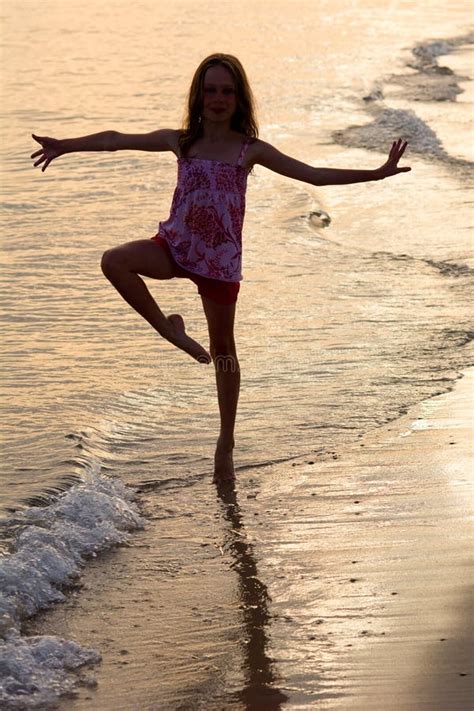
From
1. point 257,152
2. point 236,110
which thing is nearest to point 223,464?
point 257,152

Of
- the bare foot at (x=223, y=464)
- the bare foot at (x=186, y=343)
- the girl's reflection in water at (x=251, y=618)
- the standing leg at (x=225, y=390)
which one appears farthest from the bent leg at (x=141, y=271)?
the girl's reflection in water at (x=251, y=618)

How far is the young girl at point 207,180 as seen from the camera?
224 inches

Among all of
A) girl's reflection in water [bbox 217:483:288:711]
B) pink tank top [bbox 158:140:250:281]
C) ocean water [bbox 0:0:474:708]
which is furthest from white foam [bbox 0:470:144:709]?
pink tank top [bbox 158:140:250:281]

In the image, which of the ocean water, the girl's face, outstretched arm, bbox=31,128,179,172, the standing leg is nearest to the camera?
the girl's face

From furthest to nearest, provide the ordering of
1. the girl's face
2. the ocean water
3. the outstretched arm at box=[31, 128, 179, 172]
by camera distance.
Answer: the ocean water
the outstretched arm at box=[31, 128, 179, 172]
the girl's face

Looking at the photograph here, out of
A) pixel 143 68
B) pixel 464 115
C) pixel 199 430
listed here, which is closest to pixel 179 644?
pixel 199 430

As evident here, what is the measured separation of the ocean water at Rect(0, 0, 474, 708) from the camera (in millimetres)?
5914

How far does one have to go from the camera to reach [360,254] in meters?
10.9

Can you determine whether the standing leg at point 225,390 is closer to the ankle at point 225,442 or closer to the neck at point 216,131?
the ankle at point 225,442

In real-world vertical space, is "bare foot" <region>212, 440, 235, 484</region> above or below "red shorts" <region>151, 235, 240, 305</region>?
below

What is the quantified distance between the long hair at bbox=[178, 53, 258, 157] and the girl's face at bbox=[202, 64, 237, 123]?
0.03 metres

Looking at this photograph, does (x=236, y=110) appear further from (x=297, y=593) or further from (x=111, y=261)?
(x=297, y=593)

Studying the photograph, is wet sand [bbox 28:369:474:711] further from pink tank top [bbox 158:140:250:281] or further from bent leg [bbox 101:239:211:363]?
pink tank top [bbox 158:140:250:281]

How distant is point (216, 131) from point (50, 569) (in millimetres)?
1927
